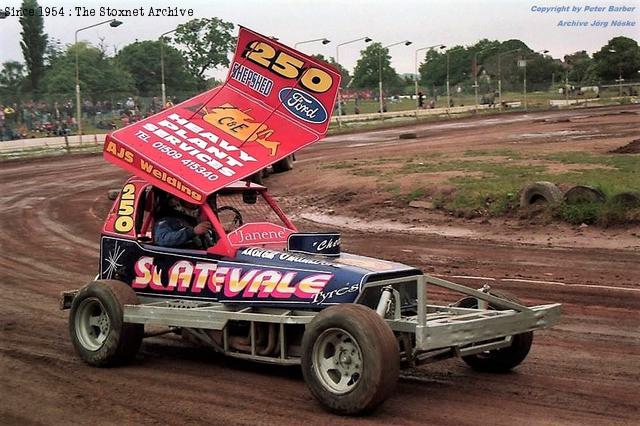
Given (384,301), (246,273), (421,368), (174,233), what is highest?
(174,233)

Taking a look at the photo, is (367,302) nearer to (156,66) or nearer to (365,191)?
(365,191)

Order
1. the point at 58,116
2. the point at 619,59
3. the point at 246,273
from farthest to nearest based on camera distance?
the point at 619,59 < the point at 58,116 < the point at 246,273

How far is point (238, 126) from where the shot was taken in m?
7.95

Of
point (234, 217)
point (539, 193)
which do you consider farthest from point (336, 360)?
point (539, 193)

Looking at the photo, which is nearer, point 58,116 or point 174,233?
point 174,233

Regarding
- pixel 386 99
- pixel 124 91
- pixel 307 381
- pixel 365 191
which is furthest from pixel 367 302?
pixel 386 99

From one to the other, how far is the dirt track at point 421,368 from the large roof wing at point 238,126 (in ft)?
5.56

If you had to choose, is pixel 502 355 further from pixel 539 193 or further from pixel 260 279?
pixel 539 193

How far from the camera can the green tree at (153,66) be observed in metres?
51.0

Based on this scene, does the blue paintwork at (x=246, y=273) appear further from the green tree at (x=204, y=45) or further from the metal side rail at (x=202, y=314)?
the green tree at (x=204, y=45)

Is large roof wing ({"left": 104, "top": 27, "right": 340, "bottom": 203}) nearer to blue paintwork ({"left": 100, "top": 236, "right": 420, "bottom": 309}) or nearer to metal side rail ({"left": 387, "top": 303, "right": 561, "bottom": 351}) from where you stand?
blue paintwork ({"left": 100, "top": 236, "right": 420, "bottom": 309})

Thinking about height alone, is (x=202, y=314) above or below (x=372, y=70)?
below

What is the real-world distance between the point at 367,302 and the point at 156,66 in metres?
53.7

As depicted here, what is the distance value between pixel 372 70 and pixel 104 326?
89.6m
